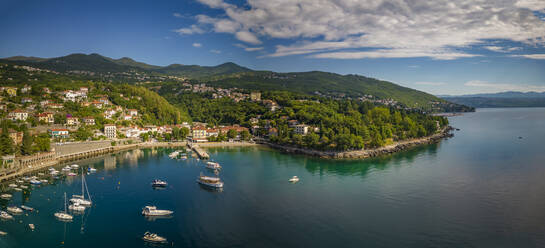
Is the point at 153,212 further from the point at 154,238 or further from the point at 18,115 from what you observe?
the point at 18,115

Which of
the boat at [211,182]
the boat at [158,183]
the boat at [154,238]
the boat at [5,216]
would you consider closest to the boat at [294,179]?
the boat at [211,182]

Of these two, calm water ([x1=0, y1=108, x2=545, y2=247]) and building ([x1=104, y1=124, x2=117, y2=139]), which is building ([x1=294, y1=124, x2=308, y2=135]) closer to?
calm water ([x1=0, y1=108, x2=545, y2=247])

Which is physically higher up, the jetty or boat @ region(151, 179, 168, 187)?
the jetty

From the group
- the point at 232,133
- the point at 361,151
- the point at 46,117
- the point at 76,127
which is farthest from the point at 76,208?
the point at 232,133

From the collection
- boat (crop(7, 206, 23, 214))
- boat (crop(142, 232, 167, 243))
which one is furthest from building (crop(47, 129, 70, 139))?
boat (crop(142, 232, 167, 243))

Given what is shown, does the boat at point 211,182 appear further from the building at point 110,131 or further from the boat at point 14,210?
the building at point 110,131

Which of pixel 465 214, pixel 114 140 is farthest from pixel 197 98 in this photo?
pixel 465 214
